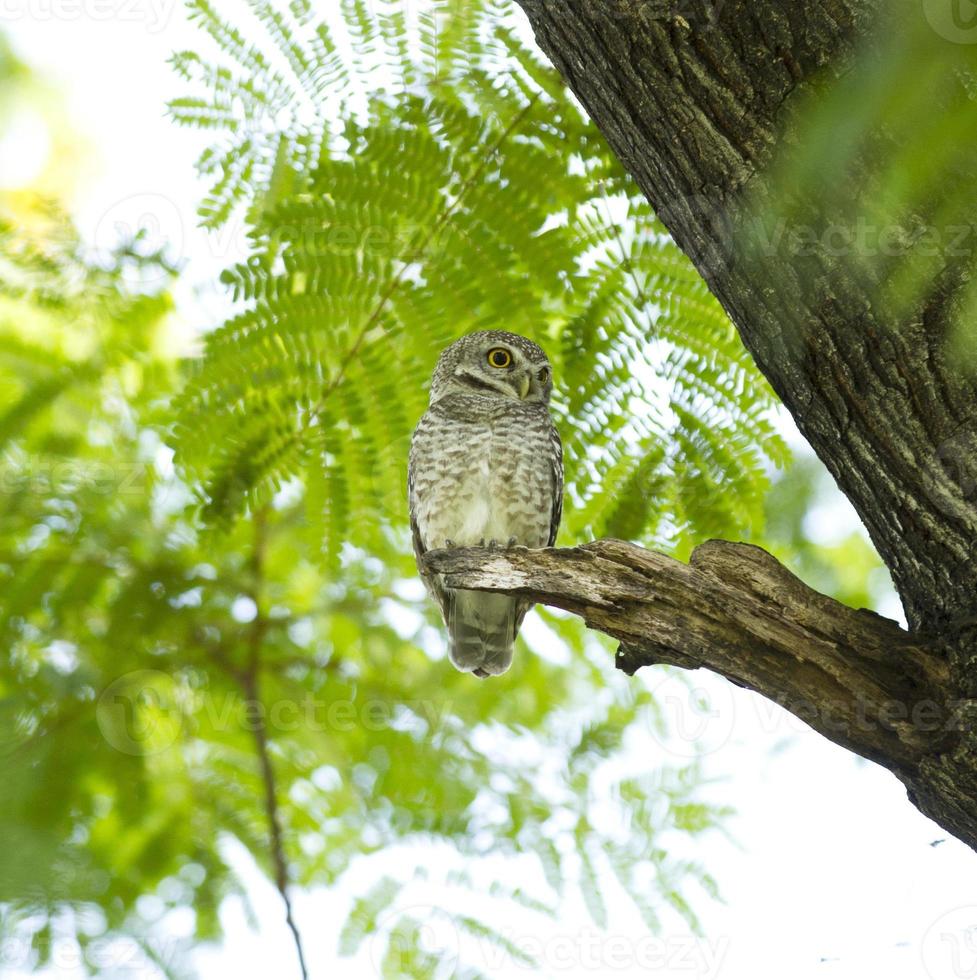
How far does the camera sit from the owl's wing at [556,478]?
4.32 m

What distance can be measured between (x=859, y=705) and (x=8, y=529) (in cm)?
329

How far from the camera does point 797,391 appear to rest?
233 centimetres

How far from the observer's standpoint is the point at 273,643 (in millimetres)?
4555

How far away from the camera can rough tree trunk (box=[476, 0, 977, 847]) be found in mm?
2141

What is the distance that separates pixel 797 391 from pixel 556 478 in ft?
6.74

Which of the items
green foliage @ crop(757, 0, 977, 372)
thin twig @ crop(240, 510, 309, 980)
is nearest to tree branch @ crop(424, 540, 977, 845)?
green foliage @ crop(757, 0, 977, 372)

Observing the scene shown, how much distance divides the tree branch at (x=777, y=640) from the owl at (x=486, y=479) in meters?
1.81

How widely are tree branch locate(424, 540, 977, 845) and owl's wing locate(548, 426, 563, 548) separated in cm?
182

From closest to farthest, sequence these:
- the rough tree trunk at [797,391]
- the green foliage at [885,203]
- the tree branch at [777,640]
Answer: the green foliage at [885,203] → the rough tree trunk at [797,391] → the tree branch at [777,640]

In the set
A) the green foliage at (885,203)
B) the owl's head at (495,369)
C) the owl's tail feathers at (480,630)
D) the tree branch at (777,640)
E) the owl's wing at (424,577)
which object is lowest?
the tree branch at (777,640)

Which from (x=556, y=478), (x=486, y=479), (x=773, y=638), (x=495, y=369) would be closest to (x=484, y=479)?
(x=486, y=479)

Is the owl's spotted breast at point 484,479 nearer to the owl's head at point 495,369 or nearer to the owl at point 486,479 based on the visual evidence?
the owl at point 486,479

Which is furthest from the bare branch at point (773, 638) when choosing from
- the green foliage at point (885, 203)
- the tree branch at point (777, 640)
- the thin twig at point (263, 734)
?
the thin twig at point (263, 734)

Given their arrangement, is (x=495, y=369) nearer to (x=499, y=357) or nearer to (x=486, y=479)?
(x=499, y=357)
